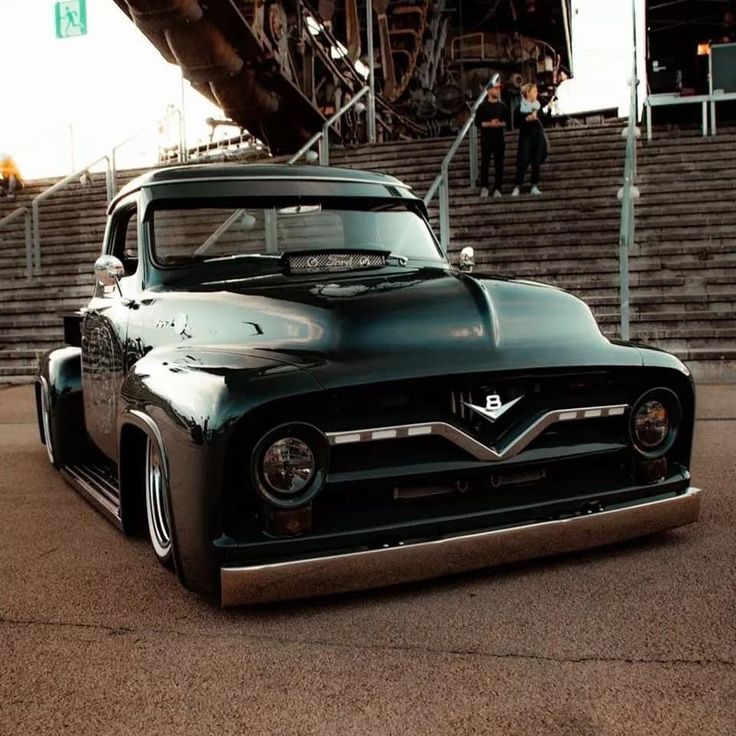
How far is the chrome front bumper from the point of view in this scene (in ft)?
9.23

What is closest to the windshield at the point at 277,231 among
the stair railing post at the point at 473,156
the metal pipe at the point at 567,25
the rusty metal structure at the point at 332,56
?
the stair railing post at the point at 473,156

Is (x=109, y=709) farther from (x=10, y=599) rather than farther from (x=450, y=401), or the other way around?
(x=450, y=401)

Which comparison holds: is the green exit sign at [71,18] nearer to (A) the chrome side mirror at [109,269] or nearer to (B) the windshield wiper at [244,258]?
(A) the chrome side mirror at [109,269]

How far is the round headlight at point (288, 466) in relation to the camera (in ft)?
9.34

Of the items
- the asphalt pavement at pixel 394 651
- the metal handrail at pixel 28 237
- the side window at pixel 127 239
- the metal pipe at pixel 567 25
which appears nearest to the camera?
the asphalt pavement at pixel 394 651

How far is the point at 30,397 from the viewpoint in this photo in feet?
33.1

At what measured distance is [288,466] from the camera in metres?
2.86

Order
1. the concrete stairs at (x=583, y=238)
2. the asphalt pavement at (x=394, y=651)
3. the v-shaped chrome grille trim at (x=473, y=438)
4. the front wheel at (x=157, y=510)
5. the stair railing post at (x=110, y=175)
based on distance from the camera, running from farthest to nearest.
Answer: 1. the stair railing post at (x=110, y=175)
2. the concrete stairs at (x=583, y=238)
3. the front wheel at (x=157, y=510)
4. the v-shaped chrome grille trim at (x=473, y=438)
5. the asphalt pavement at (x=394, y=651)

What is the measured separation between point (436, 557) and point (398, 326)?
799 mm

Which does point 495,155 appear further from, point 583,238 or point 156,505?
point 156,505

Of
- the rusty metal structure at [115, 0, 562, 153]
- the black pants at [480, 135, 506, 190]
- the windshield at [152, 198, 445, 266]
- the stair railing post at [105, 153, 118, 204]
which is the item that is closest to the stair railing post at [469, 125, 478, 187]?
the black pants at [480, 135, 506, 190]

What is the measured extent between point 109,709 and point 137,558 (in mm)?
1378

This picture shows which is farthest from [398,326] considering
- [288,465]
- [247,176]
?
[247,176]

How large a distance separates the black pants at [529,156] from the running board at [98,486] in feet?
34.3
